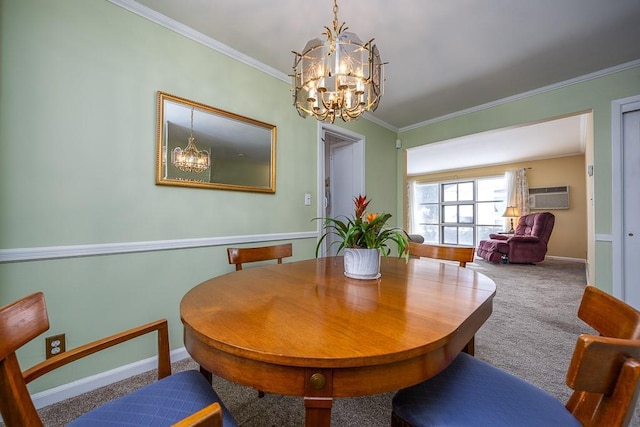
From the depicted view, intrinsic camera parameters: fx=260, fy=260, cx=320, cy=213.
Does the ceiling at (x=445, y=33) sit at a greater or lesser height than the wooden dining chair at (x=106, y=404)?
greater

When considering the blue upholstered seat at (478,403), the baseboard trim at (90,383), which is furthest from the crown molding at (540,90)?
the baseboard trim at (90,383)

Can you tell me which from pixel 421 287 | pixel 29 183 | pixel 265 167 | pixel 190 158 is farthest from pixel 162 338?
pixel 265 167

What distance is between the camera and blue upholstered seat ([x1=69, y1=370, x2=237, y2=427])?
0.71 metres

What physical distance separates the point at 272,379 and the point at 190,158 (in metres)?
1.75

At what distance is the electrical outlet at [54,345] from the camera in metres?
1.41

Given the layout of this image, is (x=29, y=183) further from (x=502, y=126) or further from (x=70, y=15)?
(x=502, y=126)

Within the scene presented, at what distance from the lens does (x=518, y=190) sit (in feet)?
21.9

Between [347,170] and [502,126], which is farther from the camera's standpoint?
[347,170]

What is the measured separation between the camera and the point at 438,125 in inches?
144

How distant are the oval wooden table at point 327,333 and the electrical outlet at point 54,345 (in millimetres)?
1080

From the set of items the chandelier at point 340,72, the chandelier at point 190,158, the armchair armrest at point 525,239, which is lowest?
the armchair armrest at point 525,239

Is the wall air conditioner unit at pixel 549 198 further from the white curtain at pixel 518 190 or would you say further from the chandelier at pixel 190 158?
the chandelier at pixel 190 158

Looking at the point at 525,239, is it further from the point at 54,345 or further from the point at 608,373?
the point at 54,345

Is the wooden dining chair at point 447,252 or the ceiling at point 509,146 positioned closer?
the wooden dining chair at point 447,252
